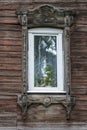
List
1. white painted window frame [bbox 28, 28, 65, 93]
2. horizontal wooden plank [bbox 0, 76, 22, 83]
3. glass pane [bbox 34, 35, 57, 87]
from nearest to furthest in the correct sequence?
horizontal wooden plank [bbox 0, 76, 22, 83]
white painted window frame [bbox 28, 28, 65, 93]
glass pane [bbox 34, 35, 57, 87]

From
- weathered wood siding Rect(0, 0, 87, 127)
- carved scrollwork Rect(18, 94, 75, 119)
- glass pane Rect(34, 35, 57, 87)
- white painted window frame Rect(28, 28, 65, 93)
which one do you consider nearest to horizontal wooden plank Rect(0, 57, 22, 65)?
weathered wood siding Rect(0, 0, 87, 127)

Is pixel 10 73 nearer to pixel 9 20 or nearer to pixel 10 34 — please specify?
pixel 10 34

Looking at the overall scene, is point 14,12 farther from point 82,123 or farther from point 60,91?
point 82,123

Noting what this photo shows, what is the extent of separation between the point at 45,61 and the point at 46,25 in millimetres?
804

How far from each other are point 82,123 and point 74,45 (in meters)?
1.73

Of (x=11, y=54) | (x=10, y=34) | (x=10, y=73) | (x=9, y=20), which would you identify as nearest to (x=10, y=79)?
(x=10, y=73)

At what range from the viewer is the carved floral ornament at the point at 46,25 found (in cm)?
1156

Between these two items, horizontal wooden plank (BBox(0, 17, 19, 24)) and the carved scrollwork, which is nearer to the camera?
the carved scrollwork

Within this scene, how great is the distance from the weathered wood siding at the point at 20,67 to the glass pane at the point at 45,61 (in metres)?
0.40

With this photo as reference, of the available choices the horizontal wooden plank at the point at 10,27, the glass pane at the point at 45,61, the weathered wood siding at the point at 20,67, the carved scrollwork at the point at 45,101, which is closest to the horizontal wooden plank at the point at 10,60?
the weathered wood siding at the point at 20,67

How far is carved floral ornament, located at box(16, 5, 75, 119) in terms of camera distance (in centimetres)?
1156

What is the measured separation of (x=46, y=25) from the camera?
38.7 ft

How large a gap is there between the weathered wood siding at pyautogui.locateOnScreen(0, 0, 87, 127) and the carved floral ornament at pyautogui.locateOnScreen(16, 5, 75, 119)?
0.37 ft

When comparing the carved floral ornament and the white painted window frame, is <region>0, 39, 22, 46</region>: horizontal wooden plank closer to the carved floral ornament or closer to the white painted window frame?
the carved floral ornament
